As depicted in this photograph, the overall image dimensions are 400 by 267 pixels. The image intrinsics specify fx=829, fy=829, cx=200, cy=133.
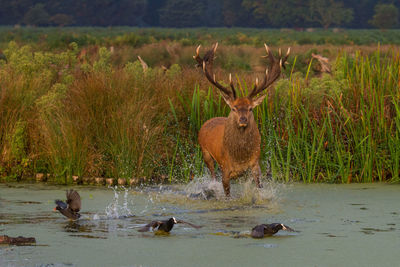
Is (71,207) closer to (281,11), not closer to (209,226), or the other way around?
(209,226)

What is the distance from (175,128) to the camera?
489 inches

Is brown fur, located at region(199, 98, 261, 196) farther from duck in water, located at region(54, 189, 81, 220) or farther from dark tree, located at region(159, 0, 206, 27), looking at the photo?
dark tree, located at region(159, 0, 206, 27)

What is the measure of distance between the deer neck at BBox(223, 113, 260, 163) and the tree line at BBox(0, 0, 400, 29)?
9021 centimetres

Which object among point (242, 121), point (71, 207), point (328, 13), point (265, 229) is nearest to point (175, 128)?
point (242, 121)

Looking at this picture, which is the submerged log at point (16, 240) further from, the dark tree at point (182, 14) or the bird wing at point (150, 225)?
the dark tree at point (182, 14)

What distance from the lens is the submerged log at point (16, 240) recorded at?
23.5 feet

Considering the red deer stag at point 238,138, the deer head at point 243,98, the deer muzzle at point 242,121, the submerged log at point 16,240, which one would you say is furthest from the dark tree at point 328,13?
the submerged log at point 16,240

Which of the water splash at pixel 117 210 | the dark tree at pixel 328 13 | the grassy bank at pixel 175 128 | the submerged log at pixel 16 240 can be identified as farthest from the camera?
the dark tree at pixel 328 13

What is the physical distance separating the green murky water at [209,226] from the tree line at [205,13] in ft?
296

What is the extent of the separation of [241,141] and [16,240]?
3.59 meters

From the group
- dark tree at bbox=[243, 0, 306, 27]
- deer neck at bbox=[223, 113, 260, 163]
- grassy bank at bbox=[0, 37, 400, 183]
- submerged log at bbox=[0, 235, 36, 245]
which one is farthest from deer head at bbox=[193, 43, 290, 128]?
dark tree at bbox=[243, 0, 306, 27]

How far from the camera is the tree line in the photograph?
98.9 meters

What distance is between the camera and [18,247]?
279 inches

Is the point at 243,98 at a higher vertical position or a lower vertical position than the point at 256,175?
higher
